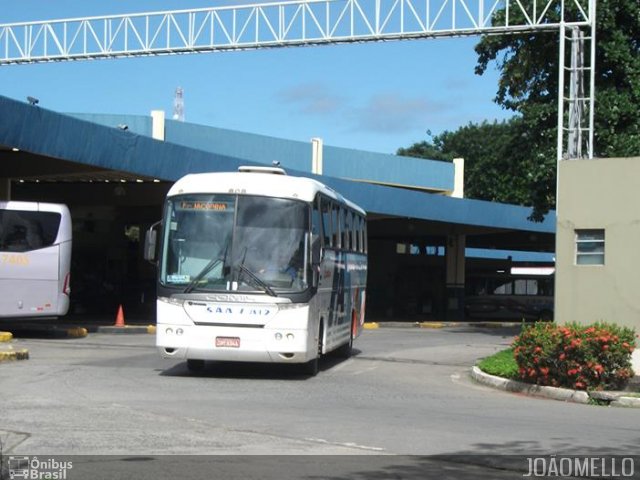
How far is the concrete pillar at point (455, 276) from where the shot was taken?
47.2m

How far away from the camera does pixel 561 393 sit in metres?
14.5

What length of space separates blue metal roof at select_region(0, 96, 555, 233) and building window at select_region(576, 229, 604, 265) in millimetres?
12119

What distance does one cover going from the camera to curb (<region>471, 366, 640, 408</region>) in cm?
1380

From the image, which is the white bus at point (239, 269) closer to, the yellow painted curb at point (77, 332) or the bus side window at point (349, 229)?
the bus side window at point (349, 229)

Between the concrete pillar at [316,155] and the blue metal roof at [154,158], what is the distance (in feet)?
33.7

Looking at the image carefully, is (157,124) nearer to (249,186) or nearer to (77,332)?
(77,332)

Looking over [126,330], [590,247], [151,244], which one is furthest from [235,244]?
[126,330]

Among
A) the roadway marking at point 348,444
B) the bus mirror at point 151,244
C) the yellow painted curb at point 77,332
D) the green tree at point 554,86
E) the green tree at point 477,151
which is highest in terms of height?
the green tree at point 477,151

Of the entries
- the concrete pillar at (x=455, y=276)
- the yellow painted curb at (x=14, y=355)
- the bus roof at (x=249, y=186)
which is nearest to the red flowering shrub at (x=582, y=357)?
the bus roof at (x=249, y=186)

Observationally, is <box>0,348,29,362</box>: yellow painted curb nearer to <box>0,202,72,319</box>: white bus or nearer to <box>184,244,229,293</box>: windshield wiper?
<box>184,244,229,293</box>: windshield wiper

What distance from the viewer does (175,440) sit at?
9.54m

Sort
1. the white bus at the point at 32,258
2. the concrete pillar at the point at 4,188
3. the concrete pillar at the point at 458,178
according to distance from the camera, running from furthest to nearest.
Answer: the concrete pillar at the point at 458,178 < the concrete pillar at the point at 4,188 < the white bus at the point at 32,258

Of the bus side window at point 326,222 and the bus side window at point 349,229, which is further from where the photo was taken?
the bus side window at point 349,229

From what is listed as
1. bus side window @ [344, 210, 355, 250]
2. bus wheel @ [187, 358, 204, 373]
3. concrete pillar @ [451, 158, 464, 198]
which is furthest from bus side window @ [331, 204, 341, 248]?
concrete pillar @ [451, 158, 464, 198]
